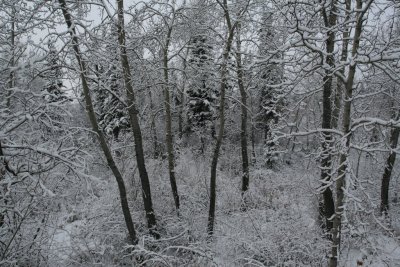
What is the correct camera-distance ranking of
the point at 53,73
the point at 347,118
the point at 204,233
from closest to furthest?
the point at 347,118 < the point at 53,73 < the point at 204,233

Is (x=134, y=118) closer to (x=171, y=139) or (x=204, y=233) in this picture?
(x=171, y=139)

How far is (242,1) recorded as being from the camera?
29.1 feet

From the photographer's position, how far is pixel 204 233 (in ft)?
28.6

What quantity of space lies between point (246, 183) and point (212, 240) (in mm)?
5169

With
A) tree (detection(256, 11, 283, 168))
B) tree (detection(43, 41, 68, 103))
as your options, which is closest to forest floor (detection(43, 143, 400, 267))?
tree (detection(256, 11, 283, 168))

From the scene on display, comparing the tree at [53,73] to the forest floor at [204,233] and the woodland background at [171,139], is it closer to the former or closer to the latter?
the woodland background at [171,139]

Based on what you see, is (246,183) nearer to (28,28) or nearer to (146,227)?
(146,227)

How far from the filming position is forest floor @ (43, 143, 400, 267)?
291 inches

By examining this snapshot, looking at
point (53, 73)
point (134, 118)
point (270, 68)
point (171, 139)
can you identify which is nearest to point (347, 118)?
point (270, 68)

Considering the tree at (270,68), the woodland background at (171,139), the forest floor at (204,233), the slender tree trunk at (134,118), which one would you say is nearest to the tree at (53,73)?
the woodland background at (171,139)

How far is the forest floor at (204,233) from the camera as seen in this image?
7.38 meters

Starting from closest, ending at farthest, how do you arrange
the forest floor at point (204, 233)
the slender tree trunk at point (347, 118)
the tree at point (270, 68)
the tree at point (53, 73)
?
the slender tree trunk at point (347, 118) → the tree at point (270, 68) → the tree at point (53, 73) → the forest floor at point (204, 233)

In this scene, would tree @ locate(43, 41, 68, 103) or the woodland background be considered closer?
the woodland background

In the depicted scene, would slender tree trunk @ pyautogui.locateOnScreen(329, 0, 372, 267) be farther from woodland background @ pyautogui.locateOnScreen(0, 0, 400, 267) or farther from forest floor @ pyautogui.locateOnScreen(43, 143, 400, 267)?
forest floor @ pyautogui.locateOnScreen(43, 143, 400, 267)
